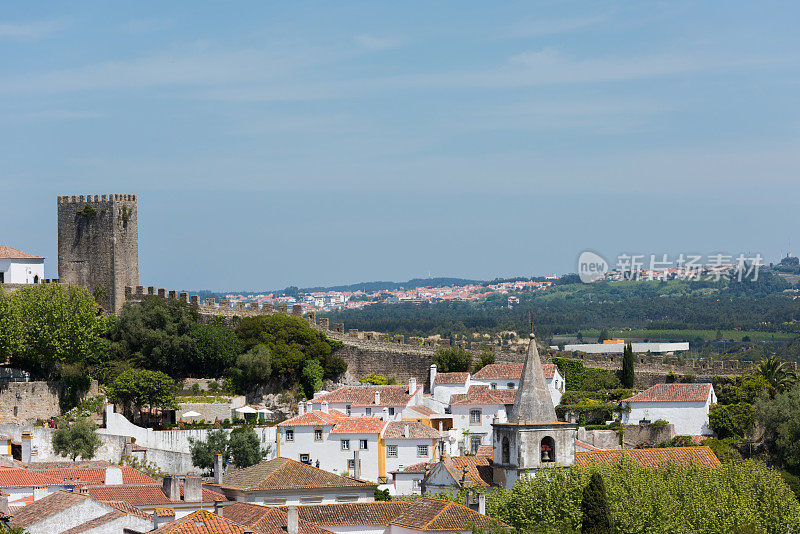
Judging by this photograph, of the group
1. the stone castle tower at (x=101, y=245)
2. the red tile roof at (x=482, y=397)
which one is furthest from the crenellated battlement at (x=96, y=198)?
the red tile roof at (x=482, y=397)

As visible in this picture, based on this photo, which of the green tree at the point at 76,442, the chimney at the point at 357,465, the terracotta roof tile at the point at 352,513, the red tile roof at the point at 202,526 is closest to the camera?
the red tile roof at the point at 202,526

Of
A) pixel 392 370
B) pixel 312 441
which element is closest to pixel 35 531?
pixel 312 441

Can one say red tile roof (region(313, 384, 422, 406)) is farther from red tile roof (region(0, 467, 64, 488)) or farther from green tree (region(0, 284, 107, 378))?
red tile roof (region(0, 467, 64, 488))

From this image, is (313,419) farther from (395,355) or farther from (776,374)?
(776,374)

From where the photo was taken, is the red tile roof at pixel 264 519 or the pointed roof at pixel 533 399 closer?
the red tile roof at pixel 264 519

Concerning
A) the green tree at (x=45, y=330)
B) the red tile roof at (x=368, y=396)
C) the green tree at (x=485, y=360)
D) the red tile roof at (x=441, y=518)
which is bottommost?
the red tile roof at (x=441, y=518)

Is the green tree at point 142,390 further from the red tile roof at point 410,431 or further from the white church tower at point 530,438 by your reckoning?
the white church tower at point 530,438

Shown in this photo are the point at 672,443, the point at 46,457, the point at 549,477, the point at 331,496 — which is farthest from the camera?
the point at 672,443

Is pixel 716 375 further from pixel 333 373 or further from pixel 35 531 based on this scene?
pixel 35 531

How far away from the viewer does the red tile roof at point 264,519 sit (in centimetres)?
3641

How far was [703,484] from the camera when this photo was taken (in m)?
42.7

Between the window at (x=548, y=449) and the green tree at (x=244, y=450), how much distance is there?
15.2 m

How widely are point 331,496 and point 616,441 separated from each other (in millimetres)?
15852

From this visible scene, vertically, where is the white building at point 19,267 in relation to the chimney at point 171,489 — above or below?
above
